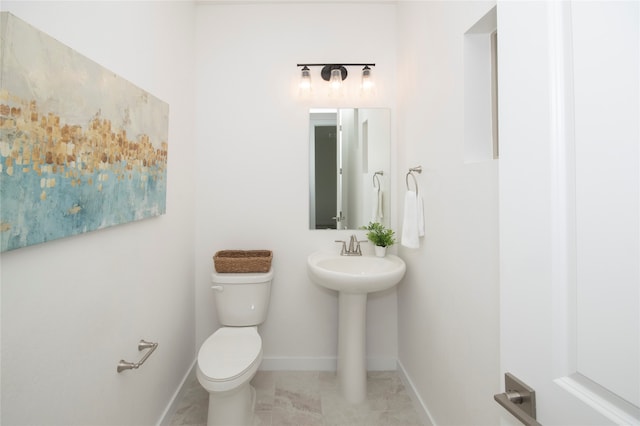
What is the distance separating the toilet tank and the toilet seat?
0.30 ft

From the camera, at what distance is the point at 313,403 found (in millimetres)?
2012

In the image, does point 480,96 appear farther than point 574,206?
Yes

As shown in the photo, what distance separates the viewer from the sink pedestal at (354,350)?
2.04m

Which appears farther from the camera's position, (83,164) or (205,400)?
(205,400)

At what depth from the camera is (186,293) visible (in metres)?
2.19

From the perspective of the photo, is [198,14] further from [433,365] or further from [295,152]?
[433,365]

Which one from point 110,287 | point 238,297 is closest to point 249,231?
point 238,297

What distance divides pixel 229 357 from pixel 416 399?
3.76 ft

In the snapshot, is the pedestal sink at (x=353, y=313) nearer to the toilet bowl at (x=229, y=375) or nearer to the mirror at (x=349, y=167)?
the mirror at (x=349, y=167)

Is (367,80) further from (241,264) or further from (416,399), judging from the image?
(416,399)

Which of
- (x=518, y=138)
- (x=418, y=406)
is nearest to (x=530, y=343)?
(x=518, y=138)

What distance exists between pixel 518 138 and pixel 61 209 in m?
1.25

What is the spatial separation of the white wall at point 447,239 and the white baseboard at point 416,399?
31mm

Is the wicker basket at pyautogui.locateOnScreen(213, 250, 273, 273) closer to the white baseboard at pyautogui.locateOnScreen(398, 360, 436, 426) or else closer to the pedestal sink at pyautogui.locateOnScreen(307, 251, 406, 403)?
the pedestal sink at pyautogui.locateOnScreen(307, 251, 406, 403)
